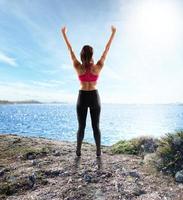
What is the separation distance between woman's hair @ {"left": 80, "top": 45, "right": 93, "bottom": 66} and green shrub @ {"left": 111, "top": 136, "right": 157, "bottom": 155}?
14.5 ft

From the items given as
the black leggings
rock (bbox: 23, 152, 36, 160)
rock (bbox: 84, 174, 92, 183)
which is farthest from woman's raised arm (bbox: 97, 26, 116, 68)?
rock (bbox: 23, 152, 36, 160)

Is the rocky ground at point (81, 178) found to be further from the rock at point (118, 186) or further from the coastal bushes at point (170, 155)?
the coastal bushes at point (170, 155)

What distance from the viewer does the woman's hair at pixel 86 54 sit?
9056 mm

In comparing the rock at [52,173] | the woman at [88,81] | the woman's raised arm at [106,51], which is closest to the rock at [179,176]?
the woman at [88,81]

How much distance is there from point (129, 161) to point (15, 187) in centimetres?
396

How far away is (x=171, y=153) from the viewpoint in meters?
9.72

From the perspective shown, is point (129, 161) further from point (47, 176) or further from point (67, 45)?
point (67, 45)

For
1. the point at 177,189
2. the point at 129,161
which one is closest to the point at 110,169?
the point at 129,161

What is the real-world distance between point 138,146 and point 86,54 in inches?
195

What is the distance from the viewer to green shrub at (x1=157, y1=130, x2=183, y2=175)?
9336mm

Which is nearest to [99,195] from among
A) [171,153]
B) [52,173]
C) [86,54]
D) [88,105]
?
[52,173]

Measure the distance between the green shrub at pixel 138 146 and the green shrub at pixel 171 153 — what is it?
5.10 feet

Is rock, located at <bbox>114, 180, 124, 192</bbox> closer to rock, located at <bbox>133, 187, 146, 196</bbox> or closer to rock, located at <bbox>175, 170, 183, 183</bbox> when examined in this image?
rock, located at <bbox>133, 187, 146, 196</bbox>

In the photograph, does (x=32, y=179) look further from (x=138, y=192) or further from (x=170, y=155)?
(x=170, y=155)
